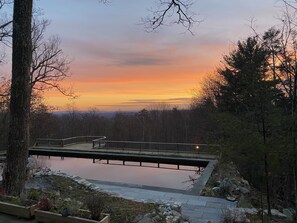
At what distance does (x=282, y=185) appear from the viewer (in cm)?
1266

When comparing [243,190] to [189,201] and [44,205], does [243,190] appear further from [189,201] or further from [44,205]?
[44,205]

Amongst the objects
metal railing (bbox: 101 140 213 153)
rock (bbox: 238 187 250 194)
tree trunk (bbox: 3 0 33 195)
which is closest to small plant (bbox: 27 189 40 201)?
tree trunk (bbox: 3 0 33 195)

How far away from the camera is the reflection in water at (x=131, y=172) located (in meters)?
13.2

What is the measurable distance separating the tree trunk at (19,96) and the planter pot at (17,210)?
0.69m

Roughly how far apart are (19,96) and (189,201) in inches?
199

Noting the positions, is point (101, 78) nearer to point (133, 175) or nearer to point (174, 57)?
point (174, 57)

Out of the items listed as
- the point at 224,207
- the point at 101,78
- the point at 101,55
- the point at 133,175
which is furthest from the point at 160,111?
the point at 224,207

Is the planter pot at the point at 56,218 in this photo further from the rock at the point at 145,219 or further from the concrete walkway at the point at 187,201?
the concrete walkway at the point at 187,201

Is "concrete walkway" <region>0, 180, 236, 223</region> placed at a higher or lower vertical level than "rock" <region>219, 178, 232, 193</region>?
lower

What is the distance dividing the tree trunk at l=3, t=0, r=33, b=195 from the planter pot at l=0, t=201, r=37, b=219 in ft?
2.25

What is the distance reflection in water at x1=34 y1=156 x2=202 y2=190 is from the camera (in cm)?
1320

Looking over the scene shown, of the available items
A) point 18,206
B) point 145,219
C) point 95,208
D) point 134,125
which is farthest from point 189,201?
point 134,125

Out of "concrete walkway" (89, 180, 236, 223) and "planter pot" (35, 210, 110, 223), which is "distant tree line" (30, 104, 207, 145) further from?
"planter pot" (35, 210, 110, 223)

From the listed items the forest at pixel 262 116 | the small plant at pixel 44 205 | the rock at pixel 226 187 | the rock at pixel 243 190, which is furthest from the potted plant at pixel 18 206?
the rock at pixel 243 190
